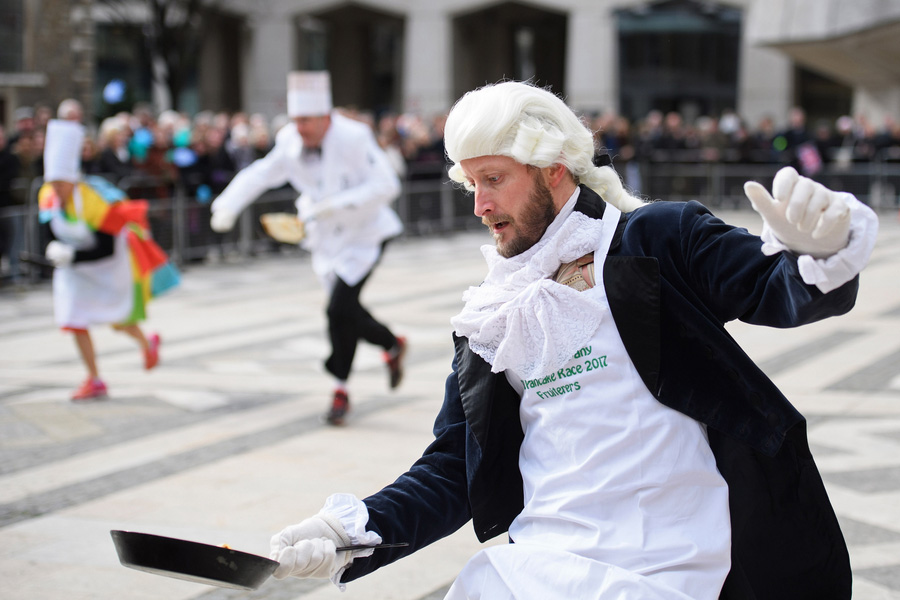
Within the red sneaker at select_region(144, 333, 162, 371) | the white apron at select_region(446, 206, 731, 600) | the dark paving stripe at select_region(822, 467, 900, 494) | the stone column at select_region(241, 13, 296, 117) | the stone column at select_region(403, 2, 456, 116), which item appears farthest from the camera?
the stone column at select_region(241, 13, 296, 117)

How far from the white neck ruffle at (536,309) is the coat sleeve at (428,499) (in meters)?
0.16

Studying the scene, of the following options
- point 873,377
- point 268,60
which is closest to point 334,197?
point 873,377

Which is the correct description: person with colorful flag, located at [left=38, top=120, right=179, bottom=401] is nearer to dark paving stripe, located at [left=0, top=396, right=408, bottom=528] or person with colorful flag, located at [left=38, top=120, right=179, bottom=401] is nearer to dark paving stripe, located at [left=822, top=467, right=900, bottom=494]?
dark paving stripe, located at [left=0, top=396, right=408, bottom=528]

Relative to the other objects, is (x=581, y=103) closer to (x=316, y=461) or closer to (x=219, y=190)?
(x=219, y=190)

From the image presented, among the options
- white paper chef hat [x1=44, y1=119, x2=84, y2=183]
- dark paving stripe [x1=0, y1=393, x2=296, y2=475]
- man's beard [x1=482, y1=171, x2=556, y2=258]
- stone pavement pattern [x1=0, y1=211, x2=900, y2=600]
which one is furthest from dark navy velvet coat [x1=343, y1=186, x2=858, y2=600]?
white paper chef hat [x1=44, y1=119, x2=84, y2=183]

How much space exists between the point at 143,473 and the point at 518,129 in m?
3.92

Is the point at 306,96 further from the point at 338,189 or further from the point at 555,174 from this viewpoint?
the point at 555,174

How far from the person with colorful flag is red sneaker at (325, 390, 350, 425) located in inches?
70.6

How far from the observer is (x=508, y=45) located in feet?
145

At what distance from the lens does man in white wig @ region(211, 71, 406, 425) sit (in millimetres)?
6863

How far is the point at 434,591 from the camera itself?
13.2ft

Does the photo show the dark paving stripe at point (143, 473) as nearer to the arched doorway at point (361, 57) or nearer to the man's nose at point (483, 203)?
the man's nose at point (483, 203)

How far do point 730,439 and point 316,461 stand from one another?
380cm

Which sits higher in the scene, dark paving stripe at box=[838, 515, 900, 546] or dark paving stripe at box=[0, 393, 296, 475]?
dark paving stripe at box=[838, 515, 900, 546]
